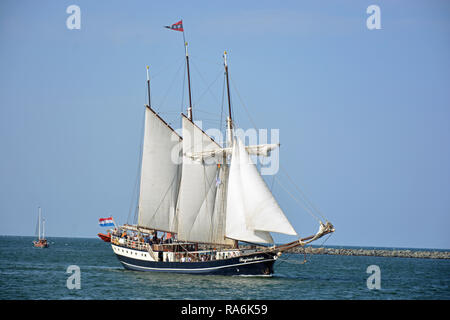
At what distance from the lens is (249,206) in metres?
54.3

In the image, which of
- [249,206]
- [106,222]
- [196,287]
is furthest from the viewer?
[106,222]

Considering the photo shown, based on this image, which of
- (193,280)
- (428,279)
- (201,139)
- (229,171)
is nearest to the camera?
(193,280)

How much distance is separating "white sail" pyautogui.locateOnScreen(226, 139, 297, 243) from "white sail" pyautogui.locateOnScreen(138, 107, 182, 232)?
830cm

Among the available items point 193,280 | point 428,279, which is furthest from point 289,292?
point 428,279

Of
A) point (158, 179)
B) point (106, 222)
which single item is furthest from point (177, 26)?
point (106, 222)

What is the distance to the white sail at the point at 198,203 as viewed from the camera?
59625 mm

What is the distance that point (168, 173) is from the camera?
2479 inches

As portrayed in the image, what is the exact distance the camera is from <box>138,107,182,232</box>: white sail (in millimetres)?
62562

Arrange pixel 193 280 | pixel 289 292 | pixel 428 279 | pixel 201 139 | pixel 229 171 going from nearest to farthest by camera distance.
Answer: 1. pixel 289 292
2. pixel 193 280
3. pixel 229 171
4. pixel 201 139
5. pixel 428 279

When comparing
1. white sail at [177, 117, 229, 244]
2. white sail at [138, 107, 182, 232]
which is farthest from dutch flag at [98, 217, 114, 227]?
white sail at [177, 117, 229, 244]

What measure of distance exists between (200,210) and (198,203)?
2.23 feet

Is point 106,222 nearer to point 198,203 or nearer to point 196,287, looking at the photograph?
point 198,203
